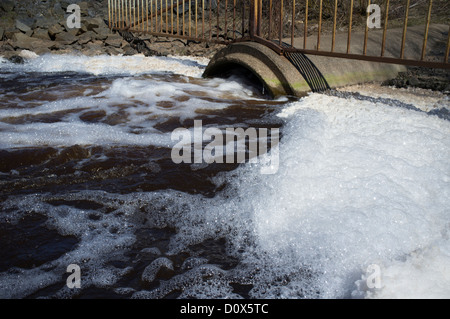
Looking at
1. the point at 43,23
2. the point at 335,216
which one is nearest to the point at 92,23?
the point at 43,23

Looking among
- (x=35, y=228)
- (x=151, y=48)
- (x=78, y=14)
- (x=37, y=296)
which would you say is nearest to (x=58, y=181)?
(x=35, y=228)

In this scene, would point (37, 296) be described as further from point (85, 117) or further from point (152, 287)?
point (85, 117)

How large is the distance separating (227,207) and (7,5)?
1115cm

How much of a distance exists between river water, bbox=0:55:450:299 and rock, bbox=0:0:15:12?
7.84 m

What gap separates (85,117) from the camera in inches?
192

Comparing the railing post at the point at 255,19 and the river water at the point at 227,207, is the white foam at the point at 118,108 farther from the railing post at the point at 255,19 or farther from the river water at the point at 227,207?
the railing post at the point at 255,19

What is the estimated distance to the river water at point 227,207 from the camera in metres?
2.17

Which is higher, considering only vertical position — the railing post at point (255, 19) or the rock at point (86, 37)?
the railing post at point (255, 19)

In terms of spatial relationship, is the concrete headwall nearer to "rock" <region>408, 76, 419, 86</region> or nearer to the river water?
"rock" <region>408, 76, 419, 86</region>

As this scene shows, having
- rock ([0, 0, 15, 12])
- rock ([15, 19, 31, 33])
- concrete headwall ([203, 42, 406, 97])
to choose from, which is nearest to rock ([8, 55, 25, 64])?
rock ([15, 19, 31, 33])

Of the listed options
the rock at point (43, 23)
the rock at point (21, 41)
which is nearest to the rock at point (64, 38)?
the rock at point (43, 23)

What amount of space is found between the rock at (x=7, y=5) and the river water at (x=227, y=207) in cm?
784

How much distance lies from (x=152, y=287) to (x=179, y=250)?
33 centimetres

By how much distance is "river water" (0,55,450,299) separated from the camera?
2.17m
